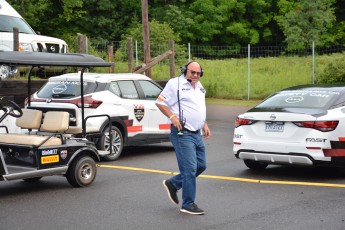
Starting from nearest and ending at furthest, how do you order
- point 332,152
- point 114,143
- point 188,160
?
point 188,160, point 332,152, point 114,143

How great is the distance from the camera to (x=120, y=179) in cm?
1084

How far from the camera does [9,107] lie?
979cm

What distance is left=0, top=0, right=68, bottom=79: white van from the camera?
68.6ft

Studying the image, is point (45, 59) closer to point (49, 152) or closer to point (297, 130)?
point (49, 152)

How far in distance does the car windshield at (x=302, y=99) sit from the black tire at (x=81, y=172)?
307cm

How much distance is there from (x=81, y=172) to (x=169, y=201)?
173cm

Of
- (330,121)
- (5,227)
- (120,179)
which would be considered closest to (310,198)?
(330,121)

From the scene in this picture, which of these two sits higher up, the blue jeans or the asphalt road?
the blue jeans

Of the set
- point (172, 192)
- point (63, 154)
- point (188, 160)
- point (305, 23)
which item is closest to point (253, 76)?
point (305, 23)

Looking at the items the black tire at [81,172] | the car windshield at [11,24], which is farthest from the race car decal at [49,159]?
the car windshield at [11,24]

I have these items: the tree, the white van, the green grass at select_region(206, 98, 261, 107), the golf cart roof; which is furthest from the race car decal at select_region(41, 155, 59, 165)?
the tree

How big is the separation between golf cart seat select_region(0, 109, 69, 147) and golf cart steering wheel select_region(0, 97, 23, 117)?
0.31 meters

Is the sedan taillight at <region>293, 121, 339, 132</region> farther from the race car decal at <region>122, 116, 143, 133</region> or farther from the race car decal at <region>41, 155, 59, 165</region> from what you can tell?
the race car decal at <region>122, 116, 143, 133</region>

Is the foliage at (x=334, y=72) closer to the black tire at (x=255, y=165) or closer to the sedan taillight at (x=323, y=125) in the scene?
the black tire at (x=255, y=165)
